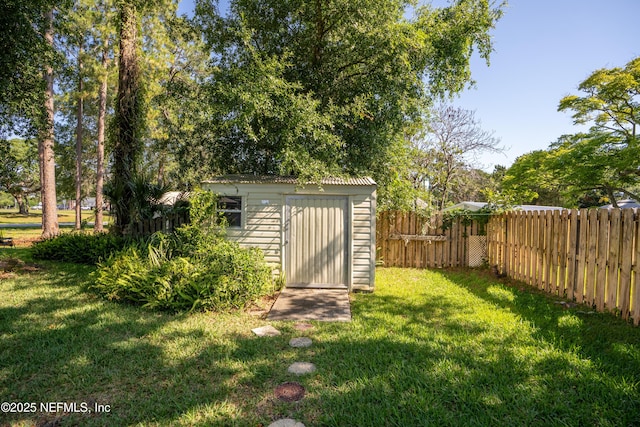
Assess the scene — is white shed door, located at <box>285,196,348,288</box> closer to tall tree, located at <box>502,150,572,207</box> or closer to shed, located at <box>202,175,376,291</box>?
shed, located at <box>202,175,376,291</box>

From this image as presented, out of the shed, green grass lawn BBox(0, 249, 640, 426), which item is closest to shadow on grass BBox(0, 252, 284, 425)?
green grass lawn BBox(0, 249, 640, 426)

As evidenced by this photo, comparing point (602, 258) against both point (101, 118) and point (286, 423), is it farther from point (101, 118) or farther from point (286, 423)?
point (101, 118)

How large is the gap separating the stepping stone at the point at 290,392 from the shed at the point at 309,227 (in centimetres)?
347

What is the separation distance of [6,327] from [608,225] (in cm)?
845

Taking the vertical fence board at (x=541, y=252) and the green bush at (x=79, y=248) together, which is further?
the green bush at (x=79, y=248)

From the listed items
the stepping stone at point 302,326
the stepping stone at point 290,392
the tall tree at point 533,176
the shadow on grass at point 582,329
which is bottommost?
the stepping stone at point 302,326

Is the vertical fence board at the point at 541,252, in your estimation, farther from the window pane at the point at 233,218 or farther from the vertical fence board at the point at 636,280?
the window pane at the point at 233,218

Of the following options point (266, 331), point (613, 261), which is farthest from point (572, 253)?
point (266, 331)

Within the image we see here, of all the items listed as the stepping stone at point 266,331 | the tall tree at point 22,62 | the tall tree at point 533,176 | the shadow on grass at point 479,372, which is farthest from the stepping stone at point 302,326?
the tall tree at point 533,176

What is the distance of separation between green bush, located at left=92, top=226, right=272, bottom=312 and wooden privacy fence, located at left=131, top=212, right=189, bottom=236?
1451 mm

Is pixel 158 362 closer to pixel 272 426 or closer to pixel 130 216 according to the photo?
pixel 272 426

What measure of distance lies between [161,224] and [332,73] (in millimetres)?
5770

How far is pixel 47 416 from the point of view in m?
2.46

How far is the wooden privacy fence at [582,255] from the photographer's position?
4094 mm
